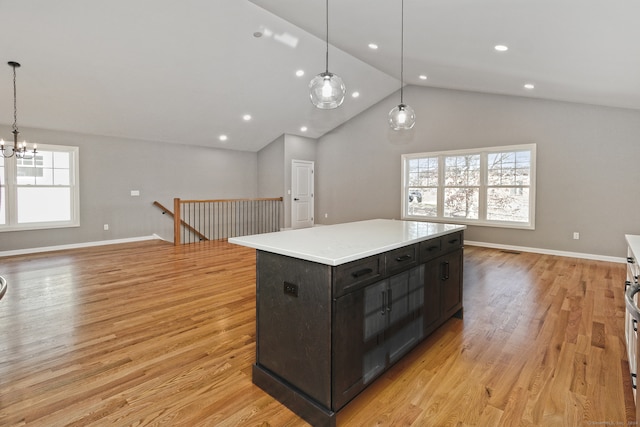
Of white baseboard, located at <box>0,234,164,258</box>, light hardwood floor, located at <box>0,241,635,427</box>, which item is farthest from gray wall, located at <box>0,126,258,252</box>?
light hardwood floor, located at <box>0,241,635,427</box>

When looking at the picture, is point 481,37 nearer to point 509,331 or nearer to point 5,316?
point 509,331

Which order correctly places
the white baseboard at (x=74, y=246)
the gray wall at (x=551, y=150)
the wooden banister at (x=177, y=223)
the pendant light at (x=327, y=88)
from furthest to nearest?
the wooden banister at (x=177, y=223) → the white baseboard at (x=74, y=246) → the gray wall at (x=551, y=150) → the pendant light at (x=327, y=88)

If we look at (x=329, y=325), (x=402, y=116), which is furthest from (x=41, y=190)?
(x=329, y=325)

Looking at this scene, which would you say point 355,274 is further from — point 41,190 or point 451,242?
point 41,190

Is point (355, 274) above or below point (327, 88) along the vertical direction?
below

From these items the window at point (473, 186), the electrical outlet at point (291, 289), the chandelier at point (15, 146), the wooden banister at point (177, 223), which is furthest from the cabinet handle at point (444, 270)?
the chandelier at point (15, 146)

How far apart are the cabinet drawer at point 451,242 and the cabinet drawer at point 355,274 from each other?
3.40 ft

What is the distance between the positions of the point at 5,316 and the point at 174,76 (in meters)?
4.16

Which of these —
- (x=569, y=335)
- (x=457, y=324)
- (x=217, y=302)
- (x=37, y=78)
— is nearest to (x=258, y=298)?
(x=217, y=302)

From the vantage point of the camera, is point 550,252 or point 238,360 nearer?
point 238,360

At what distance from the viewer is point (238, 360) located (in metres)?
2.47

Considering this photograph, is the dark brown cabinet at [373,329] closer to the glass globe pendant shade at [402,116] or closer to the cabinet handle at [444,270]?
the cabinet handle at [444,270]

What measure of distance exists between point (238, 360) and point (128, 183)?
21.1 ft

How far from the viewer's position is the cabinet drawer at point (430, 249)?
2.54 metres
